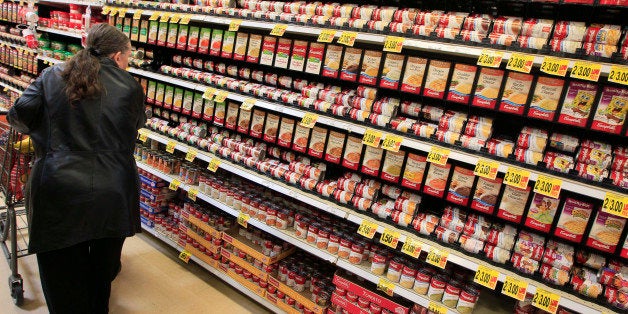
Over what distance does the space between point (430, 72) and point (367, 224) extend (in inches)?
37.9

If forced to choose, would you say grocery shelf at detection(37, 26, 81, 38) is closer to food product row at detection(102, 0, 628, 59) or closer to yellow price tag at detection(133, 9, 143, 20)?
yellow price tag at detection(133, 9, 143, 20)

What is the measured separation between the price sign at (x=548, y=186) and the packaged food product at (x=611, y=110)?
311mm

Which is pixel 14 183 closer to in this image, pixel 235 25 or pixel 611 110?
pixel 235 25

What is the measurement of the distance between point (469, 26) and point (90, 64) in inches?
74.1

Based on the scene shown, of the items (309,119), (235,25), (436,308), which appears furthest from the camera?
(235,25)

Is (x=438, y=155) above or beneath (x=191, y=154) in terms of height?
above

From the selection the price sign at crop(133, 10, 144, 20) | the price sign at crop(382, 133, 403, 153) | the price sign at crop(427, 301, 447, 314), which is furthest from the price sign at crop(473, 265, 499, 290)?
the price sign at crop(133, 10, 144, 20)

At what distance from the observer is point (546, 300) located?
1.91 meters

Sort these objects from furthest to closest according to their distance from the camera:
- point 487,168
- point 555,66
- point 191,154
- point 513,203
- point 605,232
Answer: point 191,154
point 513,203
point 487,168
point 605,232
point 555,66

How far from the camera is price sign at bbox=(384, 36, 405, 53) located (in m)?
2.17

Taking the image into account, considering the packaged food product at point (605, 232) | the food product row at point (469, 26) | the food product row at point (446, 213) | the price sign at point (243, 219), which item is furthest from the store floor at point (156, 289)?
the packaged food product at point (605, 232)

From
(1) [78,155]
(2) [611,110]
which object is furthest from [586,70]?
(1) [78,155]

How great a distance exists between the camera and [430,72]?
2268 millimetres

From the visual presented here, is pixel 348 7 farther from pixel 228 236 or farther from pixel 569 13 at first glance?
pixel 228 236
